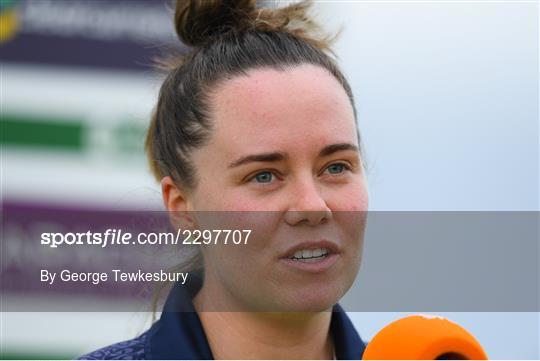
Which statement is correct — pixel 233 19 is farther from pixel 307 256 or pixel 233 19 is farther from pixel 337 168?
pixel 307 256

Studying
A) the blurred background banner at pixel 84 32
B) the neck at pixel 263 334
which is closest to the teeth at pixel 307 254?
the neck at pixel 263 334

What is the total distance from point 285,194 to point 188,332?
0.91ft

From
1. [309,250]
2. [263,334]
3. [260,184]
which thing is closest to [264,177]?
[260,184]

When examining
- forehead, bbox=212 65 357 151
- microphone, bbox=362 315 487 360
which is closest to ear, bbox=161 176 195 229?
forehead, bbox=212 65 357 151

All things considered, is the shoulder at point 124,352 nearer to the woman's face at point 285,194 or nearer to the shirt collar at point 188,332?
the shirt collar at point 188,332

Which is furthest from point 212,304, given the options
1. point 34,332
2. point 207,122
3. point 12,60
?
point 12,60

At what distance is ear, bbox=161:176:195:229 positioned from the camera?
139 cm

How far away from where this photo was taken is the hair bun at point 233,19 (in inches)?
58.5

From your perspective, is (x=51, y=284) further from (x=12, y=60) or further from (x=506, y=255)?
(x=506, y=255)

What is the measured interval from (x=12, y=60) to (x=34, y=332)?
0.81 meters

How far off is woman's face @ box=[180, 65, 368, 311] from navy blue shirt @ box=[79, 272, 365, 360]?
0.08m

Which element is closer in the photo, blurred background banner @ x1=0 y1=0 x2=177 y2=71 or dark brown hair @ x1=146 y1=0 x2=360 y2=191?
dark brown hair @ x1=146 y1=0 x2=360 y2=191

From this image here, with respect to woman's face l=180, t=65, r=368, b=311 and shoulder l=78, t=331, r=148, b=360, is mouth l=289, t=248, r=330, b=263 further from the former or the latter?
shoulder l=78, t=331, r=148, b=360

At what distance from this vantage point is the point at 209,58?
143 cm
